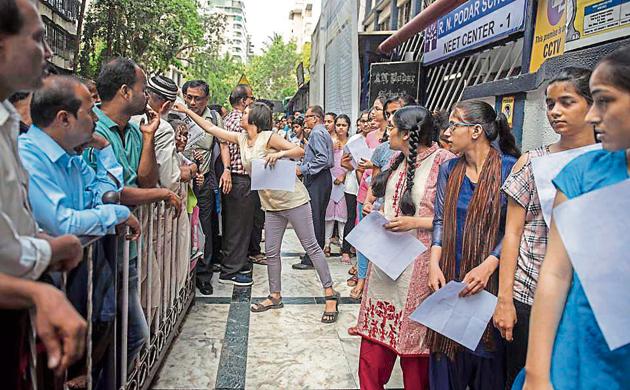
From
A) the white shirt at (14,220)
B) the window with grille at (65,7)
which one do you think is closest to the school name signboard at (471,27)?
the white shirt at (14,220)

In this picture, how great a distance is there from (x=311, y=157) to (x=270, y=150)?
996mm

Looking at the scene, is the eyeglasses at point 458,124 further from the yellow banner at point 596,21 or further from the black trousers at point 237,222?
the black trousers at point 237,222

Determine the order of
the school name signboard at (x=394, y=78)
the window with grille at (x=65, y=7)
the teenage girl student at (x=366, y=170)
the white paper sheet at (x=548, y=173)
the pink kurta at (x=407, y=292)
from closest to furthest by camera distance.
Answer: the white paper sheet at (x=548, y=173), the pink kurta at (x=407, y=292), the teenage girl student at (x=366, y=170), the school name signboard at (x=394, y=78), the window with grille at (x=65, y=7)

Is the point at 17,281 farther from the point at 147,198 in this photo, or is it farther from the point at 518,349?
the point at 518,349

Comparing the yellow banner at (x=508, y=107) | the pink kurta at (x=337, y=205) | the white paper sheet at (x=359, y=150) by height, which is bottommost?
the pink kurta at (x=337, y=205)

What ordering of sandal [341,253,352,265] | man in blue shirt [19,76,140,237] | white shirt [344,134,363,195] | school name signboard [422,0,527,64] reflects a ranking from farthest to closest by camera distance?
1. sandal [341,253,352,265]
2. white shirt [344,134,363,195]
3. school name signboard [422,0,527,64]
4. man in blue shirt [19,76,140,237]

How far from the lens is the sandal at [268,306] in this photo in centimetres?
437

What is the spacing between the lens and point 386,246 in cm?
277

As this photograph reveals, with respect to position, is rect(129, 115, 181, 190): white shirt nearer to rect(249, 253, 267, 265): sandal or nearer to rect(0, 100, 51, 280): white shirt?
rect(0, 100, 51, 280): white shirt

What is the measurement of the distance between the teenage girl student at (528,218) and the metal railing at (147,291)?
1.51 metres

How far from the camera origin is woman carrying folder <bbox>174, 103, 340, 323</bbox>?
440 centimetres

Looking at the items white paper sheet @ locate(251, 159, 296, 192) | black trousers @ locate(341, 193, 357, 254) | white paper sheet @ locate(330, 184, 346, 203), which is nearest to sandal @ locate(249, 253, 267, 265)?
black trousers @ locate(341, 193, 357, 254)

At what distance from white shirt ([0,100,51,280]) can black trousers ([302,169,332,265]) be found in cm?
433

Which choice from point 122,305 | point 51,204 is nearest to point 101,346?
point 122,305
